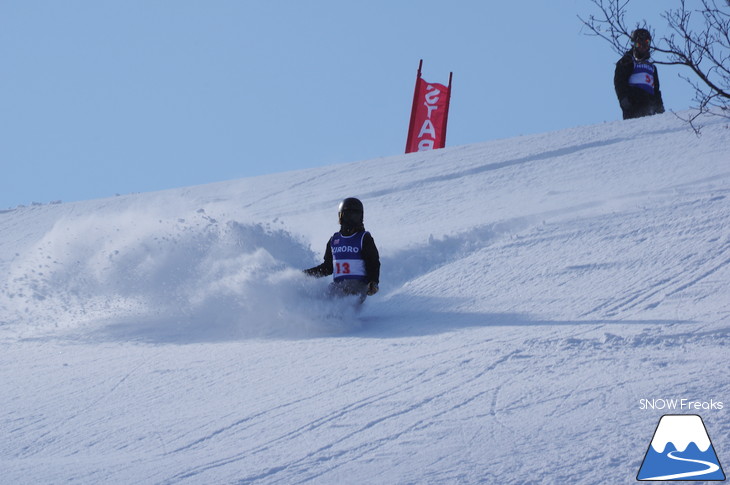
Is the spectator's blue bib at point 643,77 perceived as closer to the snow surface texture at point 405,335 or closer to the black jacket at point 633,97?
the black jacket at point 633,97

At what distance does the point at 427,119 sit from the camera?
22859 millimetres

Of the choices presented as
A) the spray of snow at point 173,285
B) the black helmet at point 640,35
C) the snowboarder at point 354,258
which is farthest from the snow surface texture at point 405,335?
the black helmet at point 640,35

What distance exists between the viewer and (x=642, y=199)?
37.3ft

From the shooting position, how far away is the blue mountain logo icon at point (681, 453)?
13.4 ft

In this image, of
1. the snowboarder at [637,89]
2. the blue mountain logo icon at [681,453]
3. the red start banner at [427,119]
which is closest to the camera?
the blue mountain logo icon at [681,453]

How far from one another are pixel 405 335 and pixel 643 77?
8.53 m

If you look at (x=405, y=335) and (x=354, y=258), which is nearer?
(x=405, y=335)

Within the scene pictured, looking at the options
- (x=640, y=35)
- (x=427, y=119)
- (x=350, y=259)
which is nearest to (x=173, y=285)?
(x=350, y=259)

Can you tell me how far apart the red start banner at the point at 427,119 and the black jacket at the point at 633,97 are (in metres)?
7.38

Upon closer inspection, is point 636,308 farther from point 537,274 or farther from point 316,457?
point 316,457

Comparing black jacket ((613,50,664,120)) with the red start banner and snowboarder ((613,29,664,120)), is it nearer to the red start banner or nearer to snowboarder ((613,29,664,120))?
snowboarder ((613,29,664,120))

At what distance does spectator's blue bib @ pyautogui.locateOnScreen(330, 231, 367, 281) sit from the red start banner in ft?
46.8

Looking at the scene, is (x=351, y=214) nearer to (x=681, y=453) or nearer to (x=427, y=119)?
(x=681, y=453)

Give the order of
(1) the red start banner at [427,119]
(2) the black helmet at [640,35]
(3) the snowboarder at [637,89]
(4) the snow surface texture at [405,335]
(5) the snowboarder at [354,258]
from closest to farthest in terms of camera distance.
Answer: (4) the snow surface texture at [405,335]
(2) the black helmet at [640,35]
(5) the snowboarder at [354,258]
(3) the snowboarder at [637,89]
(1) the red start banner at [427,119]
